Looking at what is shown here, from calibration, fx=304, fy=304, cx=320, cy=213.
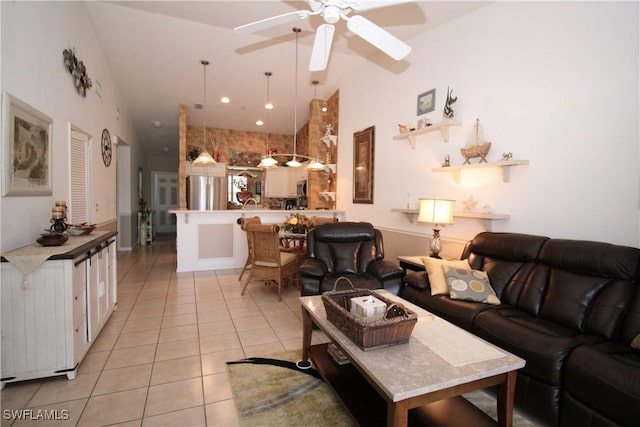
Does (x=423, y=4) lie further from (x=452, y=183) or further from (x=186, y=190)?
(x=186, y=190)

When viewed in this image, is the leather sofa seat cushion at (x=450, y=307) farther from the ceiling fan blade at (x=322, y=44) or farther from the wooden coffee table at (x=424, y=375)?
the ceiling fan blade at (x=322, y=44)

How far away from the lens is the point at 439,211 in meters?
3.10

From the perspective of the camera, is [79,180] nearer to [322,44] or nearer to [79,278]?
[79,278]

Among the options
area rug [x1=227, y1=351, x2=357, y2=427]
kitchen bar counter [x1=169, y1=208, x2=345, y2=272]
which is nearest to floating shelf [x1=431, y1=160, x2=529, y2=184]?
area rug [x1=227, y1=351, x2=357, y2=427]

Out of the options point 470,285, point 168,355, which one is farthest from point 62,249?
point 470,285

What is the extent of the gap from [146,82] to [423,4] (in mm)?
4873

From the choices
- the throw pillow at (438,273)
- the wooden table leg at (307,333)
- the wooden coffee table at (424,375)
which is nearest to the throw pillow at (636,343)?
the wooden coffee table at (424,375)

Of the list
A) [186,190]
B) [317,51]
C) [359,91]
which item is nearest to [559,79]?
[317,51]

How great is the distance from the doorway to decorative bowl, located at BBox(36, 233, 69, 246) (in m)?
8.47

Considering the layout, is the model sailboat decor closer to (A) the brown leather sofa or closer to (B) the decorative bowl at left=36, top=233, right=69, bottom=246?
(A) the brown leather sofa

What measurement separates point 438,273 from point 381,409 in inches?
53.0

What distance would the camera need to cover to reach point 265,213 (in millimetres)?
5508

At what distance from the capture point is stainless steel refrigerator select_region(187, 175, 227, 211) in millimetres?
6828

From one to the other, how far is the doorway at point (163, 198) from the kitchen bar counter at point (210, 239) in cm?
578
